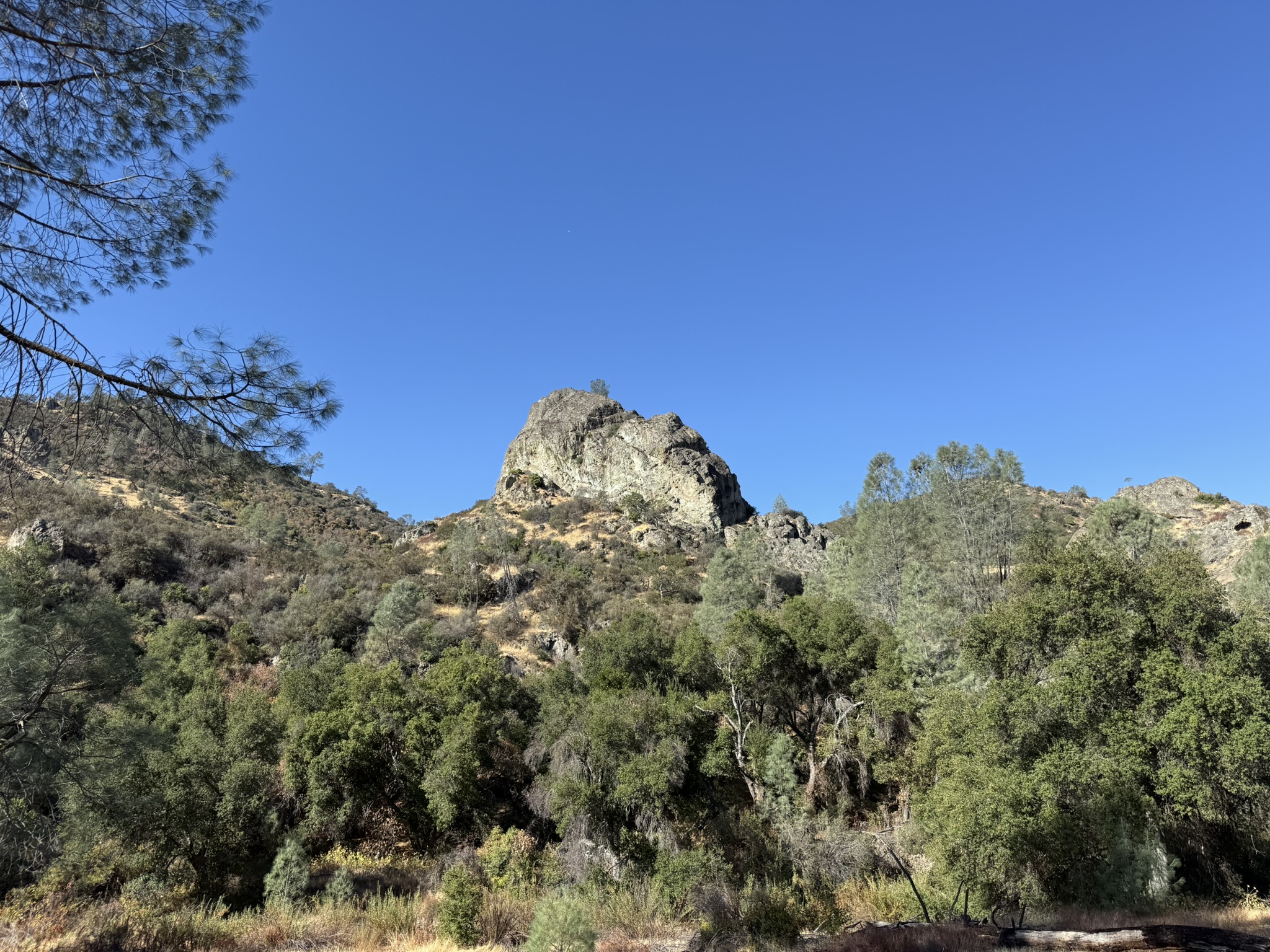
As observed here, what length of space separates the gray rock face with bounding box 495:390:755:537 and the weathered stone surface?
41585mm

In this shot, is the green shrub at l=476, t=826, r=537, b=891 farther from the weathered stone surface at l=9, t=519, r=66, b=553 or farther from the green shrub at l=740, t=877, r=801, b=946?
the weathered stone surface at l=9, t=519, r=66, b=553

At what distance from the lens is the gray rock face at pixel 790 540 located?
51250 millimetres

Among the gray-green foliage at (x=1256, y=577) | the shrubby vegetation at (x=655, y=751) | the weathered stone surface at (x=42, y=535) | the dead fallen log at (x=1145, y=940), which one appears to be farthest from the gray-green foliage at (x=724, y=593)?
the weathered stone surface at (x=42, y=535)

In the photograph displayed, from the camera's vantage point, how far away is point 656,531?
5716 cm

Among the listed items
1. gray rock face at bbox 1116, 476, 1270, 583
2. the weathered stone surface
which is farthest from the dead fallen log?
the weathered stone surface

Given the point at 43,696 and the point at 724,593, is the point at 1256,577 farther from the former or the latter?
the point at 43,696

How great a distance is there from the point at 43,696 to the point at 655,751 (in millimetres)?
12127

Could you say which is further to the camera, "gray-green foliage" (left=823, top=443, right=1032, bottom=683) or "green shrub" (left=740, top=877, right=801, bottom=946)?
"gray-green foliage" (left=823, top=443, right=1032, bottom=683)

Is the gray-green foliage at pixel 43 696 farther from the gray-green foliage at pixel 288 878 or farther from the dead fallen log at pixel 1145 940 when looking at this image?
the dead fallen log at pixel 1145 940

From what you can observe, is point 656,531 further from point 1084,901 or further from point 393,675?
point 1084,901

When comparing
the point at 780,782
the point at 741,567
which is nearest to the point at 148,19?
the point at 780,782

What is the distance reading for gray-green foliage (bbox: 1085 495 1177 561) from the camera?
28.1 metres

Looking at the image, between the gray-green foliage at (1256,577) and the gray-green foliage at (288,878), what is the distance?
1184 inches

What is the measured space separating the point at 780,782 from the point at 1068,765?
8.08m
